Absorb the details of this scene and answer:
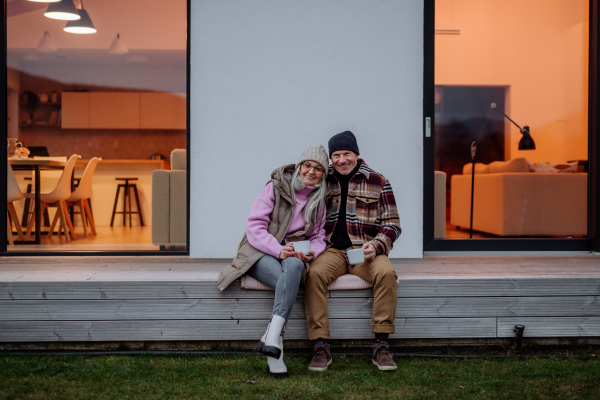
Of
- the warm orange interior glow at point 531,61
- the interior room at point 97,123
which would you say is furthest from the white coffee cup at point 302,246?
the warm orange interior glow at point 531,61

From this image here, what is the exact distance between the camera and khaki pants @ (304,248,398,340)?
2.43 meters

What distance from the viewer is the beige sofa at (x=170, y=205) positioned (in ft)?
12.6

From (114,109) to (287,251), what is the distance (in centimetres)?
722

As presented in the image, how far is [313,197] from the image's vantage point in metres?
2.55

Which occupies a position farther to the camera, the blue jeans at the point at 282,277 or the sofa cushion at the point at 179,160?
the sofa cushion at the point at 179,160

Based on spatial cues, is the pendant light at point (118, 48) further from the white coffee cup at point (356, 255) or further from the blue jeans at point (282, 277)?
the white coffee cup at point (356, 255)

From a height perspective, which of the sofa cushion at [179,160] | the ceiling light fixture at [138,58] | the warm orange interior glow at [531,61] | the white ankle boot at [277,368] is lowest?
the white ankle boot at [277,368]

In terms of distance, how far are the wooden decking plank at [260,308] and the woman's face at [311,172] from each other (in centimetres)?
59

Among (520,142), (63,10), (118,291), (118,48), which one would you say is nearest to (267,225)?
(118,291)

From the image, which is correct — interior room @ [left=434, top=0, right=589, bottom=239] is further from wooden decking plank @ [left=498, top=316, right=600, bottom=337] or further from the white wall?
wooden decking plank @ [left=498, top=316, right=600, bottom=337]

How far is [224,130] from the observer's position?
11.5ft

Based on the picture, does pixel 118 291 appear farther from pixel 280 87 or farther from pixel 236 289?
pixel 280 87

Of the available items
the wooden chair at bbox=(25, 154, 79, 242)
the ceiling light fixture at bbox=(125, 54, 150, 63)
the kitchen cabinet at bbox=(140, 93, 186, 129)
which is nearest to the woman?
the wooden chair at bbox=(25, 154, 79, 242)

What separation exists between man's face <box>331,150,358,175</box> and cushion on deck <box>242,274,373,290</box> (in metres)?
0.55
